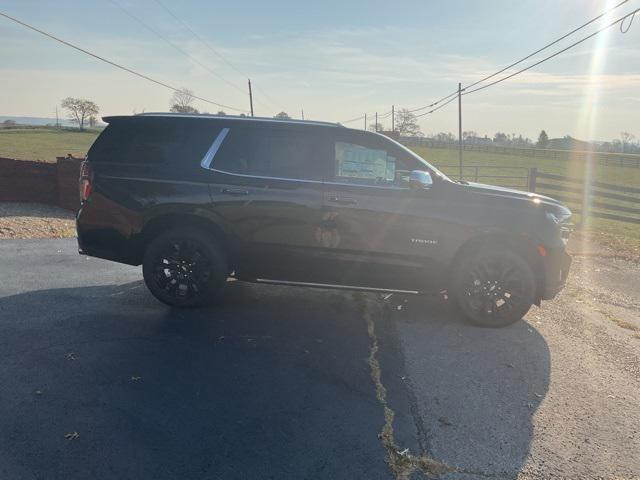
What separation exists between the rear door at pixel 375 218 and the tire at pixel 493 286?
1.16 ft

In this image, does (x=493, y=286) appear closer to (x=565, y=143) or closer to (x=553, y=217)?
(x=553, y=217)

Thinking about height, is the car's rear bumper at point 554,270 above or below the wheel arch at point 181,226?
below

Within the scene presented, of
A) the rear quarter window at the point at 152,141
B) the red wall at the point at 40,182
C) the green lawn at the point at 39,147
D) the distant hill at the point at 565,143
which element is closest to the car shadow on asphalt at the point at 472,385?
the rear quarter window at the point at 152,141

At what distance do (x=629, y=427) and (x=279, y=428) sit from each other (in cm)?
234

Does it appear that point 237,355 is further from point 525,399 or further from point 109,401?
point 525,399

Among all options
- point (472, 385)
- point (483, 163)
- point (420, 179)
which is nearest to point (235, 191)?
point (420, 179)

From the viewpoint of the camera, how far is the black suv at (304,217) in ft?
17.0

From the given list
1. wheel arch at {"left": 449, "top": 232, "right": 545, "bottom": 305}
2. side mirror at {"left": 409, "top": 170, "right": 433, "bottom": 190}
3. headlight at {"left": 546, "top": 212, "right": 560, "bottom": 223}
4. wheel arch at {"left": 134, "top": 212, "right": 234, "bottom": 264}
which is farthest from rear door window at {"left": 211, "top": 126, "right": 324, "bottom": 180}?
headlight at {"left": 546, "top": 212, "right": 560, "bottom": 223}

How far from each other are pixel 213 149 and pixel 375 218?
5.96 ft

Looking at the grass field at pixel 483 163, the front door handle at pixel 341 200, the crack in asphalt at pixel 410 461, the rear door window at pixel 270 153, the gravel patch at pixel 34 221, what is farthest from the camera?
the grass field at pixel 483 163

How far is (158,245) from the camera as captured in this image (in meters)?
5.36

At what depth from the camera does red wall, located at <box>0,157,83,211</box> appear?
11672 millimetres

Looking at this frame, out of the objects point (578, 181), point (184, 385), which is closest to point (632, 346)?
point (184, 385)

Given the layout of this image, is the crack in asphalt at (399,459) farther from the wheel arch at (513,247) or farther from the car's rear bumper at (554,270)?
the car's rear bumper at (554,270)
